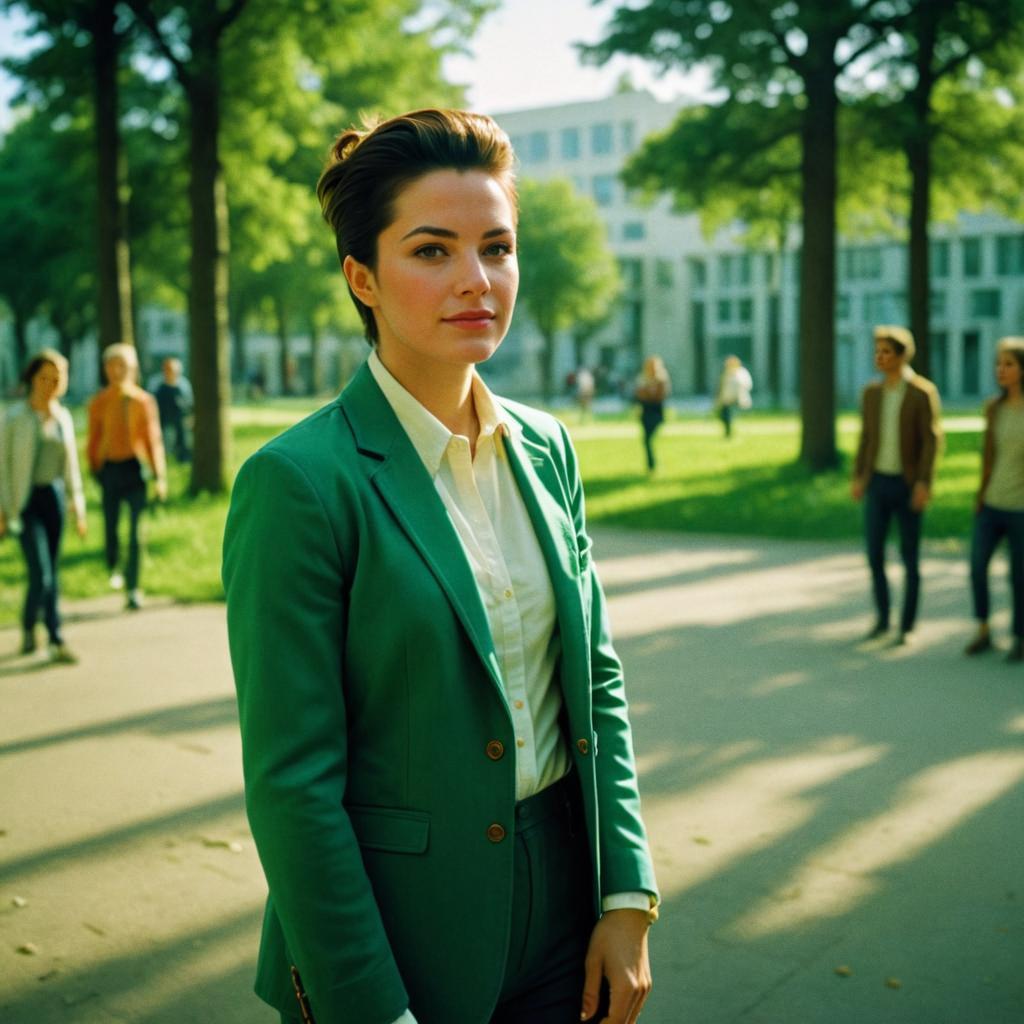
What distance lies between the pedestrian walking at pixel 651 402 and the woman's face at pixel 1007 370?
12.4 m

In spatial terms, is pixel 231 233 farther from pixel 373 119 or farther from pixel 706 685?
pixel 373 119

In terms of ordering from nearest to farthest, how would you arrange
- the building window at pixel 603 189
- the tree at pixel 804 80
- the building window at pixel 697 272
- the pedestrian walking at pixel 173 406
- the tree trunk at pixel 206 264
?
the tree trunk at pixel 206 264 → the tree at pixel 804 80 → the pedestrian walking at pixel 173 406 → the building window at pixel 697 272 → the building window at pixel 603 189

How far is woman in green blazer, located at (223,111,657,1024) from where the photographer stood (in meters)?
1.81

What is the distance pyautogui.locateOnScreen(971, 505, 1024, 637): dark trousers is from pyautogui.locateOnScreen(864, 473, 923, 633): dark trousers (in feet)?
1.38

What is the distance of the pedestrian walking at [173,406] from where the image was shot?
21719 mm

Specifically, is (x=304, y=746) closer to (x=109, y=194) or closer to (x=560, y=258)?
(x=109, y=194)

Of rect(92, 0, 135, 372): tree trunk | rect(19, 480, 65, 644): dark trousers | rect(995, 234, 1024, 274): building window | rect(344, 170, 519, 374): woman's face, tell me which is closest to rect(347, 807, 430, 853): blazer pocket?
rect(344, 170, 519, 374): woman's face

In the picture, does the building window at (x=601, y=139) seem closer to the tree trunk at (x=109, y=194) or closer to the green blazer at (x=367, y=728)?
the tree trunk at (x=109, y=194)

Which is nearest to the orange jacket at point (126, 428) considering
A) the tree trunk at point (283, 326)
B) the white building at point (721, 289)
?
the tree trunk at point (283, 326)

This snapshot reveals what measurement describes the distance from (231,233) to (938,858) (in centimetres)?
1983

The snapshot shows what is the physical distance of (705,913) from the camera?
4.44 meters

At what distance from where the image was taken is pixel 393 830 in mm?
1902

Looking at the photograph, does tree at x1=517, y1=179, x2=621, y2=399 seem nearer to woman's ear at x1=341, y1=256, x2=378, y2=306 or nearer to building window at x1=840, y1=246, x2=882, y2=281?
building window at x1=840, y1=246, x2=882, y2=281

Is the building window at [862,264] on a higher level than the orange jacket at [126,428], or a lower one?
higher
